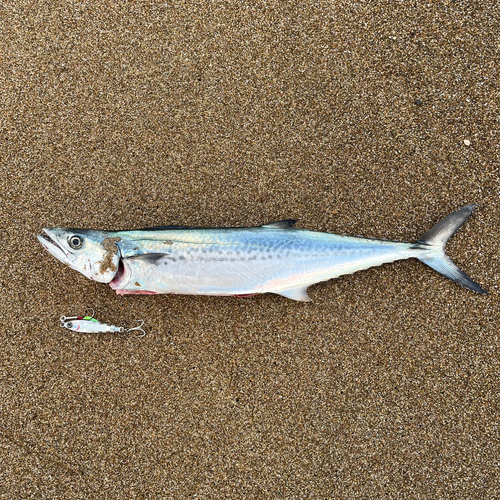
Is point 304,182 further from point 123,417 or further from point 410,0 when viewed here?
point 123,417

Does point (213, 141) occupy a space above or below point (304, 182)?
above

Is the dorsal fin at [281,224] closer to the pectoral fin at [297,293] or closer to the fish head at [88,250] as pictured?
the pectoral fin at [297,293]

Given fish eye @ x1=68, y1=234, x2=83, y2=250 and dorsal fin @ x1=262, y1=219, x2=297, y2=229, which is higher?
dorsal fin @ x1=262, y1=219, x2=297, y2=229

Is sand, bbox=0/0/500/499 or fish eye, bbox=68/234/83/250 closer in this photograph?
fish eye, bbox=68/234/83/250

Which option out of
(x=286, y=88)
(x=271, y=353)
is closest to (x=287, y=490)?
(x=271, y=353)

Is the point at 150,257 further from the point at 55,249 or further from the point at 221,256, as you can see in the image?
the point at 55,249

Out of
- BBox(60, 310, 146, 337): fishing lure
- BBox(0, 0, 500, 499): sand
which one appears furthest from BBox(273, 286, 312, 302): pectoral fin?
BBox(60, 310, 146, 337): fishing lure

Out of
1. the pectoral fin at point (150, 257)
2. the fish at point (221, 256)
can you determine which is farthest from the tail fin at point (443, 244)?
the pectoral fin at point (150, 257)

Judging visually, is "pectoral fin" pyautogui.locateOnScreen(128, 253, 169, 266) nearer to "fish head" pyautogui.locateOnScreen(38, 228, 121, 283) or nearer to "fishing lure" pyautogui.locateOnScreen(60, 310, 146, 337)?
"fish head" pyautogui.locateOnScreen(38, 228, 121, 283)
